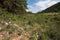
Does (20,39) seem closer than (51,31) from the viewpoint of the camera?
Yes

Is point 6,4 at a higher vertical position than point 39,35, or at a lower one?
higher

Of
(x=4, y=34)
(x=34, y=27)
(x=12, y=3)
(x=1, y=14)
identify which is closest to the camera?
(x=4, y=34)

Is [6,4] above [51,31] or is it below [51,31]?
above

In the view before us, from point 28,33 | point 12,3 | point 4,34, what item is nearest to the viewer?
point 4,34

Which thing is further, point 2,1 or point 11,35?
point 2,1

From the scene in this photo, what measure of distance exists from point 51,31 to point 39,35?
2.13 m

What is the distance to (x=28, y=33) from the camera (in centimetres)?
1728

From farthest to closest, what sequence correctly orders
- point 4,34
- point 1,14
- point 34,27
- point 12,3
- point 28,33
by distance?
point 12,3
point 1,14
point 34,27
point 28,33
point 4,34

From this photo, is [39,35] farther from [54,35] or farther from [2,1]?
[2,1]

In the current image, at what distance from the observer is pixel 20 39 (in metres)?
16.0

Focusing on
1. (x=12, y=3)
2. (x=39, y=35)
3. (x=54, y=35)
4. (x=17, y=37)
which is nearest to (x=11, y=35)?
(x=17, y=37)

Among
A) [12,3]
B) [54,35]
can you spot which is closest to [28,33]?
[54,35]

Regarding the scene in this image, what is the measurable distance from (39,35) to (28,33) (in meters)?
1.35

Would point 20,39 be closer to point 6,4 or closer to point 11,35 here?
point 11,35
